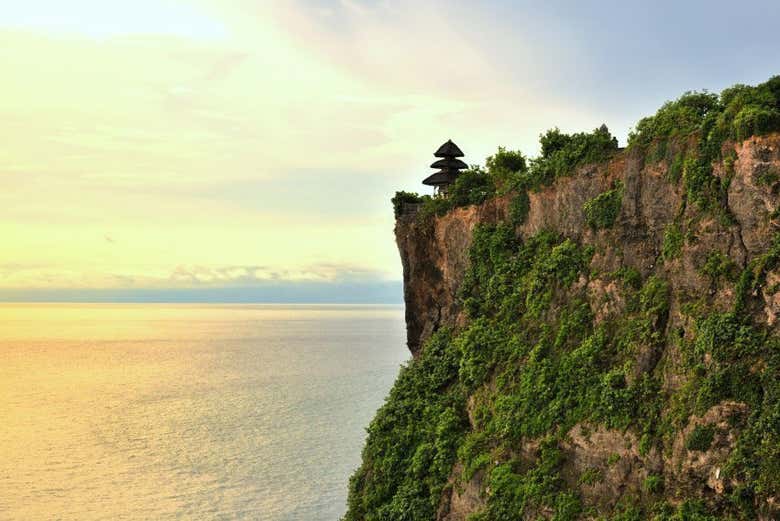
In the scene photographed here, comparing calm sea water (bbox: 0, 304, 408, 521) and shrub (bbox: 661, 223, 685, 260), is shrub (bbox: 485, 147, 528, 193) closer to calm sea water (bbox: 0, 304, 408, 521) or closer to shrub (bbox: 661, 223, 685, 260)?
shrub (bbox: 661, 223, 685, 260)

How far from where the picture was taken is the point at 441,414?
3306 centimetres

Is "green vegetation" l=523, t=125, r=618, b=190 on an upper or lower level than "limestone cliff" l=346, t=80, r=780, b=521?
upper

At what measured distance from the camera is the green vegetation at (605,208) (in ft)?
90.0

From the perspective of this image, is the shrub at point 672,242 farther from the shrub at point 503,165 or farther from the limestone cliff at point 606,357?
the shrub at point 503,165

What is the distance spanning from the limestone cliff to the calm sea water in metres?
15.7

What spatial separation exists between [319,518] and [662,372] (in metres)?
27.3

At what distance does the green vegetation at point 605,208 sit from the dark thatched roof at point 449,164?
1474cm

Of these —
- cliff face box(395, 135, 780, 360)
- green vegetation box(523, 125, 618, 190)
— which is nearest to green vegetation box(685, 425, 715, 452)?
cliff face box(395, 135, 780, 360)

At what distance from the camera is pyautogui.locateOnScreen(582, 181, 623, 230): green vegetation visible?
2742cm

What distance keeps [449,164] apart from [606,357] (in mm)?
19820

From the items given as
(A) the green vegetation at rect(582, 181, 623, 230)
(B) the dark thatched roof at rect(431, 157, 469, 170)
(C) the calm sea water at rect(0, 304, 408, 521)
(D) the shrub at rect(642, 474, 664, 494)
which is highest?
(B) the dark thatched roof at rect(431, 157, 469, 170)

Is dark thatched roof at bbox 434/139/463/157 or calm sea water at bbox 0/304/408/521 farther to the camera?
calm sea water at bbox 0/304/408/521

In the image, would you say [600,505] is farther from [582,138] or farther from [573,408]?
[582,138]

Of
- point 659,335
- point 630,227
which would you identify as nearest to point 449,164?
point 630,227
